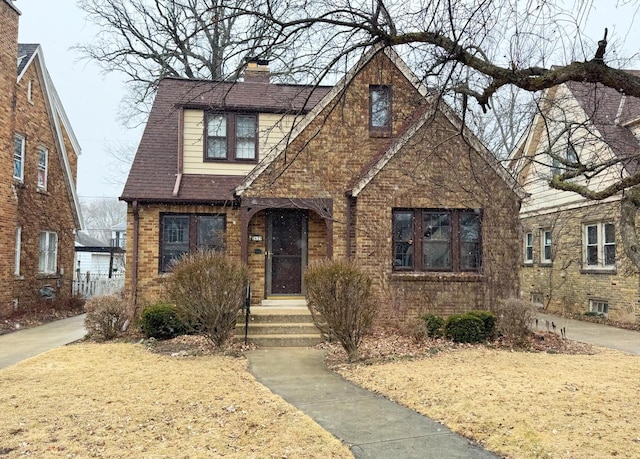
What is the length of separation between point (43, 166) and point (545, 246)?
17942mm

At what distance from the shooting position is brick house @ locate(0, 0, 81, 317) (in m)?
14.3

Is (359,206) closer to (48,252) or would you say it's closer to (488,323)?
(488,323)

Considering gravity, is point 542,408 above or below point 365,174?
below

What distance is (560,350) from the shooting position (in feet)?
32.6

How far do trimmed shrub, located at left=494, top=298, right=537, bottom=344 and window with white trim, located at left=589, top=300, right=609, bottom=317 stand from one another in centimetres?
691

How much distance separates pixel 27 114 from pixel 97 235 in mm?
70714

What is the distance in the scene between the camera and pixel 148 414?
5520mm

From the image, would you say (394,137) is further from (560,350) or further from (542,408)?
(542,408)

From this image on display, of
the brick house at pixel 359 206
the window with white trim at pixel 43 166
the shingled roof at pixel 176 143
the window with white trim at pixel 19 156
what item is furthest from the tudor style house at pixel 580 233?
the window with white trim at pixel 43 166

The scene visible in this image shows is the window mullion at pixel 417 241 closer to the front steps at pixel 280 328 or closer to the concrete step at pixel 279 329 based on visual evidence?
the front steps at pixel 280 328

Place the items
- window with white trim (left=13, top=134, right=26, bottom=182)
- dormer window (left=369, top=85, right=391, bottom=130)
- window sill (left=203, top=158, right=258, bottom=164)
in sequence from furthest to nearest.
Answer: window with white trim (left=13, top=134, right=26, bottom=182) < window sill (left=203, top=158, right=258, bottom=164) < dormer window (left=369, top=85, right=391, bottom=130)

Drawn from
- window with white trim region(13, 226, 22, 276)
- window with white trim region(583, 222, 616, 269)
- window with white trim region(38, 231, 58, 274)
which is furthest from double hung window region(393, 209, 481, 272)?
window with white trim region(38, 231, 58, 274)

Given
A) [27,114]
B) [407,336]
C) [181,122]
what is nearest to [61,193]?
[27,114]

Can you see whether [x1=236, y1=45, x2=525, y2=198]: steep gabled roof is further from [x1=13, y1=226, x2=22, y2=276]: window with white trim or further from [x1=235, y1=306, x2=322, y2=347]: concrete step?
[x1=13, y1=226, x2=22, y2=276]: window with white trim
